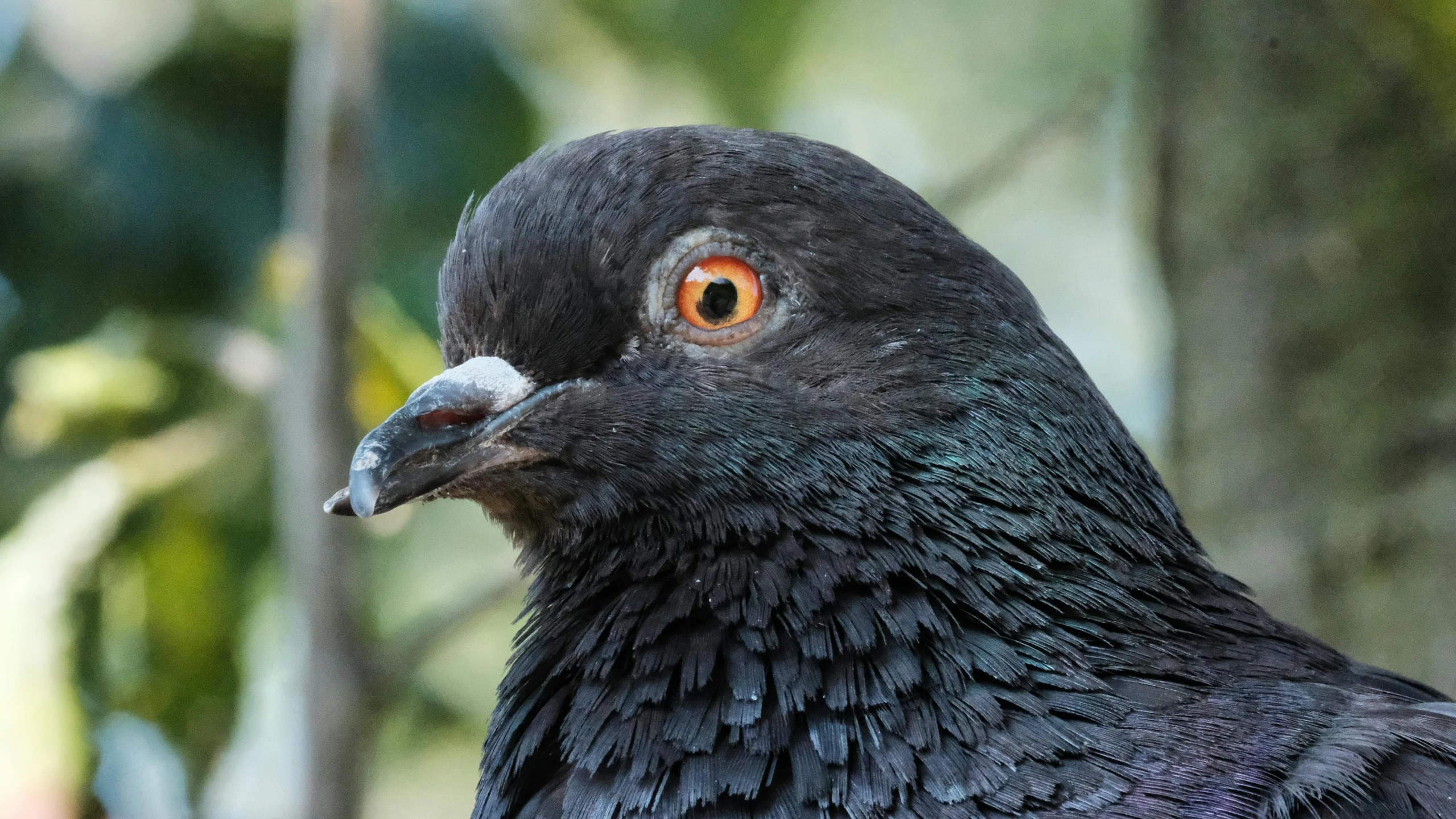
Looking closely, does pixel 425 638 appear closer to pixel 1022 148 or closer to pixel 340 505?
pixel 340 505

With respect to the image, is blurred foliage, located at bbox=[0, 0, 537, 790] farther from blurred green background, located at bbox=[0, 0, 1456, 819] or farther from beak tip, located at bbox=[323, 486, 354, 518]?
beak tip, located at bbox=[323, 486, 354, 518]

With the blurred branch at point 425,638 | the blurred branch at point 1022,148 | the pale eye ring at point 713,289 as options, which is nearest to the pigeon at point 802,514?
the pale eye ring at point 713,289

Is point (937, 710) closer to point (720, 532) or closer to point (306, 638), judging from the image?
point (720, 532)

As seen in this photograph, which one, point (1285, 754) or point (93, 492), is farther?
point (93, 492)

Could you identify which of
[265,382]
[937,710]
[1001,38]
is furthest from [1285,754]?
[1001,38]

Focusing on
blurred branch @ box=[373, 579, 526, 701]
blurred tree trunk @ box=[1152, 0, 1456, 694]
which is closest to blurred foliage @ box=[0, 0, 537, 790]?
blurred branch @ box=[373, 579, 526, 701]

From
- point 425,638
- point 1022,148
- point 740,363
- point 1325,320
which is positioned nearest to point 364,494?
point 740,363
